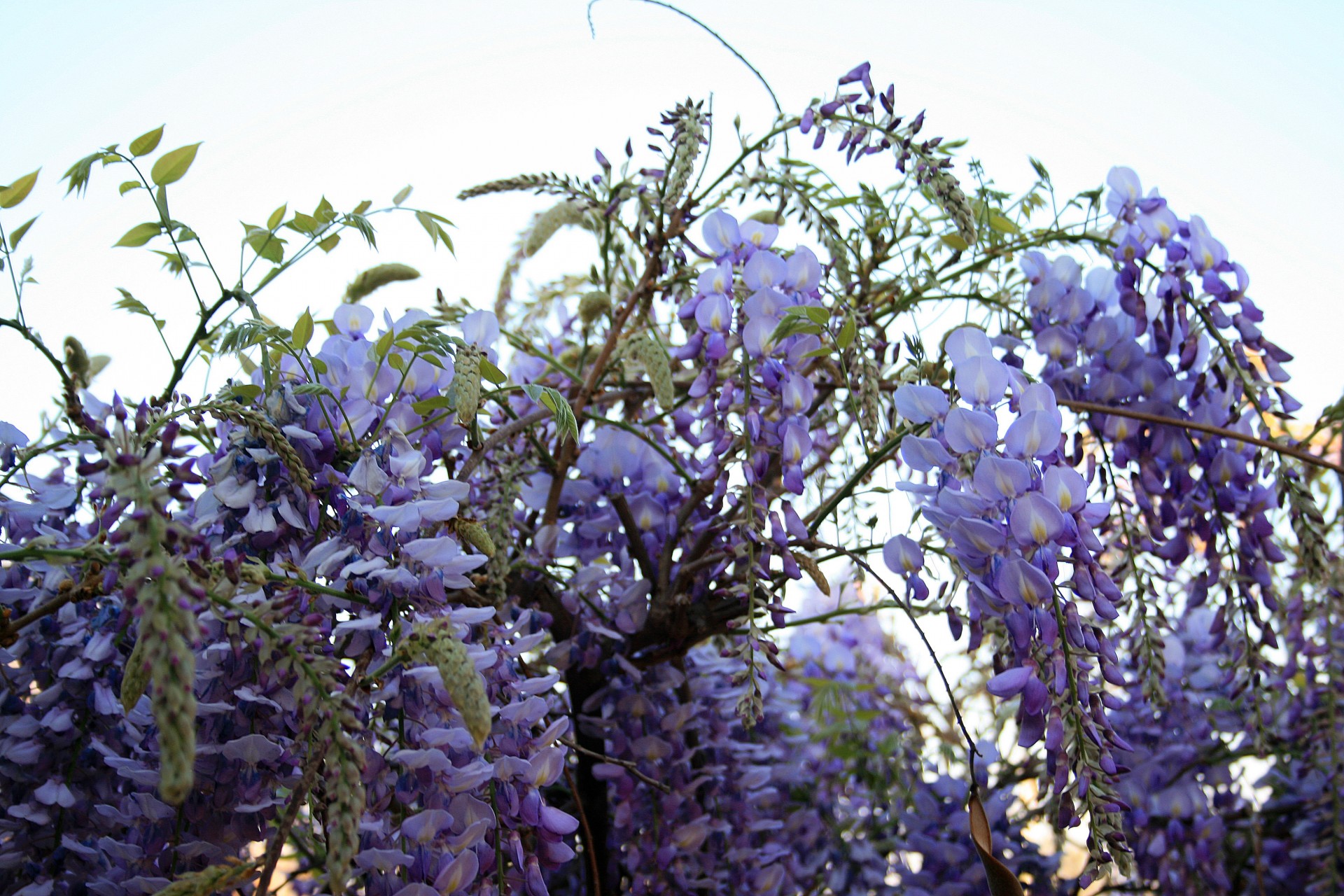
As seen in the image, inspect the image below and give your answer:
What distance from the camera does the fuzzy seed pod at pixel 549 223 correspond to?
0.85 m

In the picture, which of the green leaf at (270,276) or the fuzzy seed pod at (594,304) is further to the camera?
the fuzzy seed pod at (594,304)

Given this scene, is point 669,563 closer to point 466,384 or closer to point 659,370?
point 659,370

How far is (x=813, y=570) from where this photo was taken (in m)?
0.66

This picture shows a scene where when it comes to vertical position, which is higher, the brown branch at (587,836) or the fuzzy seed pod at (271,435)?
the fuzzy seed pod at (271,435)

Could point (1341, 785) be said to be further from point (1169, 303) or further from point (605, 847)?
point (605, 847)

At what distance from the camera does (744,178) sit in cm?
85

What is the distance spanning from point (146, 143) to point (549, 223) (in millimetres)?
314

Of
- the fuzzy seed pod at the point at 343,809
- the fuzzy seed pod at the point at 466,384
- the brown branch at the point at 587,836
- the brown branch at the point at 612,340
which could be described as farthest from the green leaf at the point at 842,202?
the fuzzy seed pod at the point at 343,809

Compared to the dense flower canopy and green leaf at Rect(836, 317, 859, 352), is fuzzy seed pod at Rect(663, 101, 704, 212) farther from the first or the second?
green leaf at Rect(836, 317, 859, 352)

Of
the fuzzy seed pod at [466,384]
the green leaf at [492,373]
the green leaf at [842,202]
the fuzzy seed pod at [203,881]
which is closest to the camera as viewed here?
the fuzzy seed pod at [203,881]

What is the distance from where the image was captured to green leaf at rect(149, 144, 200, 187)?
0.65m

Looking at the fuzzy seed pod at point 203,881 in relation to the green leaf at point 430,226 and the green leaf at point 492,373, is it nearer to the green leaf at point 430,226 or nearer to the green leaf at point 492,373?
the green leaf at point 492,373

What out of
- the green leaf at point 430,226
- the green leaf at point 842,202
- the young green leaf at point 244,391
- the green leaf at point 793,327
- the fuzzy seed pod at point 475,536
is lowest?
the fuzzy seed pod at point 475,536

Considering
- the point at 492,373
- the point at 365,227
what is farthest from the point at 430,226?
the point at 492,373
